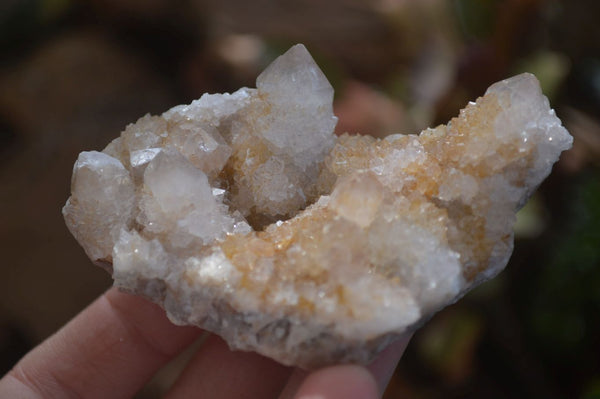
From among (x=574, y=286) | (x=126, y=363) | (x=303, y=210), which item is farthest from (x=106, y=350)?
(x=574, y=286)

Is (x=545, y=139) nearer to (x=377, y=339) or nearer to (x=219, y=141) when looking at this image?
(x=377, y=339)

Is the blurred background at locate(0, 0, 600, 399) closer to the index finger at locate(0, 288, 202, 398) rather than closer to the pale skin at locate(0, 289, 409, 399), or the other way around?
the pale skin at locate(0, 289, 409, 399)

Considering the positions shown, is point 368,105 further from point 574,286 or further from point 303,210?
point 303,210

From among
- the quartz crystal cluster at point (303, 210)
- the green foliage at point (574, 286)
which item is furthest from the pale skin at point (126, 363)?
the green foliage at point (574, 286)

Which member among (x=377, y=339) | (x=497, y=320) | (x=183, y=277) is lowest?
(x=497, y=320)

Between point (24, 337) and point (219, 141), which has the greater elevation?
point (219, 141)

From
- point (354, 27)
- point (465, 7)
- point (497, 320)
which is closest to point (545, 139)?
point (497, 320)
